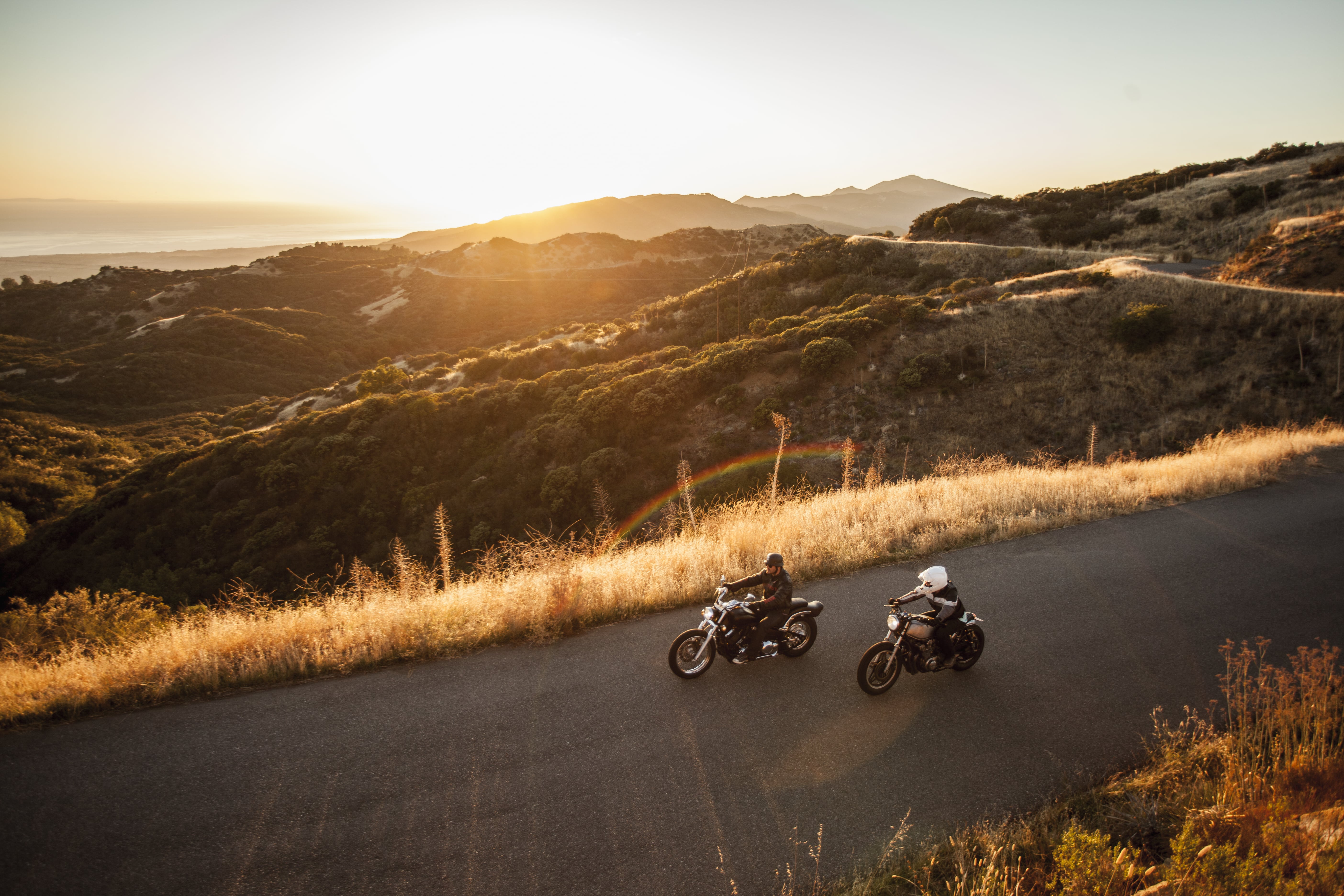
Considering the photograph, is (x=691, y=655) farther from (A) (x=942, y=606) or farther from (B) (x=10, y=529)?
(B) (x=10, y=529)

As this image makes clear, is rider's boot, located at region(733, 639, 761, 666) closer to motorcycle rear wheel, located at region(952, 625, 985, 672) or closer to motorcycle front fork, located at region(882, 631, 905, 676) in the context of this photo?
motorcycle front fork, located at region(882, 631, 905, 676)

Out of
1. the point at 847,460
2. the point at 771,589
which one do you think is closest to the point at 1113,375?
the point at 847,460

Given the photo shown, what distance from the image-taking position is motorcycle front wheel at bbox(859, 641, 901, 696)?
484 cm

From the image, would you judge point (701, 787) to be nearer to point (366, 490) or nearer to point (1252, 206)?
point (366, 490)

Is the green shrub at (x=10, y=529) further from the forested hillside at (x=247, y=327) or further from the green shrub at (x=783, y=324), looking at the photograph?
the green shrub at (x=783, y=324)

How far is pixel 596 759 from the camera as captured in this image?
4.16 meters

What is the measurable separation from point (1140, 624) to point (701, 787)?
5.31m

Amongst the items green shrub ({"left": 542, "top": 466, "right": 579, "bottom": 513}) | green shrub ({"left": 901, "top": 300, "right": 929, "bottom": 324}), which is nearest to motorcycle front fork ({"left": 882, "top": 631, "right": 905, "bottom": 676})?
green shrub ({"left": 542, "top": 466, "right": 579, "bottom": 513})

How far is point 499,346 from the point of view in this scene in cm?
6562

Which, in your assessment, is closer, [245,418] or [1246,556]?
[1246,556]

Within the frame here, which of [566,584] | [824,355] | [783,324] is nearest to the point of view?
[566,584]

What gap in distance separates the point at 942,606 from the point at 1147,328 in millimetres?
26799

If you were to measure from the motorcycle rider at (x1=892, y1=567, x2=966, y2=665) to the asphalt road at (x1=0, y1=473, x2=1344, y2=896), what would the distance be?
441 millimetres

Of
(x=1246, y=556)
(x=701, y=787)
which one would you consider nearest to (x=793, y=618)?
(x=701, y=787)
